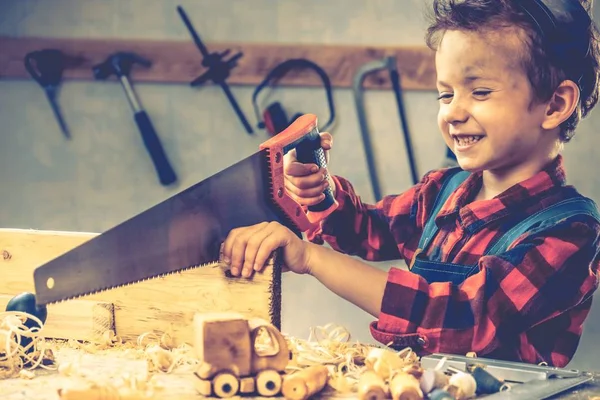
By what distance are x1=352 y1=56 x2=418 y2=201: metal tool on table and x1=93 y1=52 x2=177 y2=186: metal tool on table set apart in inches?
26.6

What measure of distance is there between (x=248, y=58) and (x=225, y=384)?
6.33 ft

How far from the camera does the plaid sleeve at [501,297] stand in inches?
51.6

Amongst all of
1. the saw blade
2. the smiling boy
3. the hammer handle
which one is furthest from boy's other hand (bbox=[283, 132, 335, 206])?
the hammer handle

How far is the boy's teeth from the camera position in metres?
1.44

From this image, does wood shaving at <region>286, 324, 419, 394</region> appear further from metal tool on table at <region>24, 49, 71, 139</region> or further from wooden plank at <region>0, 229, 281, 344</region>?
metal tool on table at <region>24, 49, 71, 139</region>

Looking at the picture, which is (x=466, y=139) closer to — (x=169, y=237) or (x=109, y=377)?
(x=169, y=237)

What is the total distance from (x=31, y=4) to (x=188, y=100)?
0.68 m

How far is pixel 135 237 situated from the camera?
53.5 inches

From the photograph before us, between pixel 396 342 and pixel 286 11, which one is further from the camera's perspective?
pixel 286 11

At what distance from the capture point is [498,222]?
1.50 m

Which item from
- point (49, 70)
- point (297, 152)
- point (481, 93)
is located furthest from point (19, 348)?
point (49, 70)

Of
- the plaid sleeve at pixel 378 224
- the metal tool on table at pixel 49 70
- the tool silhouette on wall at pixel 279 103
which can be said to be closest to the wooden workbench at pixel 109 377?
the plaid sleeve at pixel 378 224

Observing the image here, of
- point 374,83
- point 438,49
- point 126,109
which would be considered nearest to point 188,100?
point 126,109

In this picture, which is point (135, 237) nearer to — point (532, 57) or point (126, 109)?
point (532, 57)
